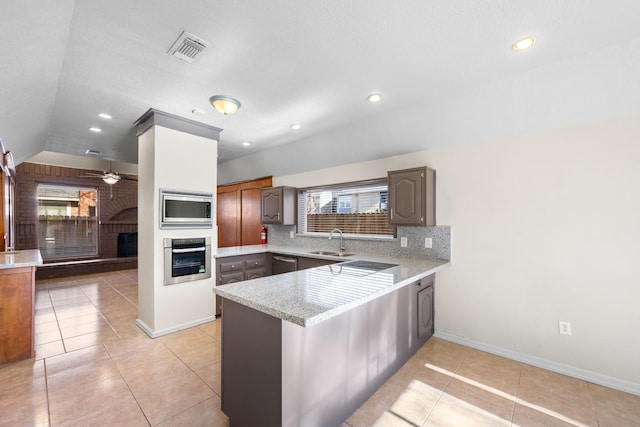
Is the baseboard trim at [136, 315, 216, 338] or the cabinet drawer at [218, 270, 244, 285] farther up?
the cabinet drawer at [218, 270, 244, 285]

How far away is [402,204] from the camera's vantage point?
3109 mm

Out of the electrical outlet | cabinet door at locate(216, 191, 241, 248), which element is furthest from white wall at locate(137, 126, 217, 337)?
the electrical outlet

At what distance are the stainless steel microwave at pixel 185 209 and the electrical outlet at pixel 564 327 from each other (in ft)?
12.6

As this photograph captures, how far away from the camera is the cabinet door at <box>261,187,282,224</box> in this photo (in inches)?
176

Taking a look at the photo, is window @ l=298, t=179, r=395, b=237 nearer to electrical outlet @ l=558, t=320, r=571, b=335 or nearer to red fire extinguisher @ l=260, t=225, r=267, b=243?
red fire extinguisher @ l=260, t=225, r=267, b=243

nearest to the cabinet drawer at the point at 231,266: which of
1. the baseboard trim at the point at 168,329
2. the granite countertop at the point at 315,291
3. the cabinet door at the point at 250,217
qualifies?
the baseboard trim at the point at 168,329

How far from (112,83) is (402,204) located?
9.98ft

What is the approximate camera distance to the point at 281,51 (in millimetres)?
1977

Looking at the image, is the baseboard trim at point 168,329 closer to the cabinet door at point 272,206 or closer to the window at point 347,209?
the cabinet door at point 272,206

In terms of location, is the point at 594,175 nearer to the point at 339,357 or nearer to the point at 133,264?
the point at 339,357

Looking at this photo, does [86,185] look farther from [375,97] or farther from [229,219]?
[375,97]

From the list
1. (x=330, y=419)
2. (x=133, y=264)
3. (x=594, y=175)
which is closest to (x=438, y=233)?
(x=594, y=175)

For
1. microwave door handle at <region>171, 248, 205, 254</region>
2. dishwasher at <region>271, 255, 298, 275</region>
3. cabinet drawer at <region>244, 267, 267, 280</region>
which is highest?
microwave door handle at <region>171, 248, 205, 254</region>

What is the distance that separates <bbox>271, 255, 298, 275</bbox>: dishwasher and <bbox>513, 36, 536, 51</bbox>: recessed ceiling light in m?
3.14
